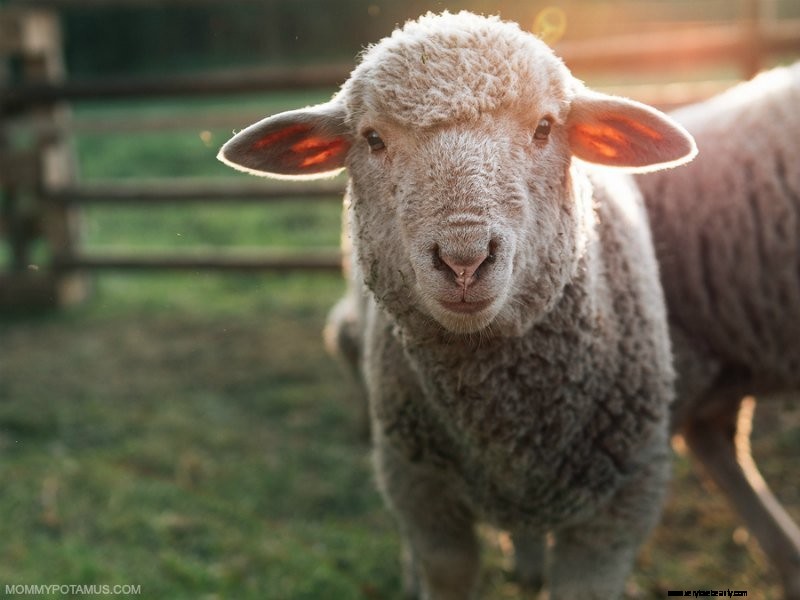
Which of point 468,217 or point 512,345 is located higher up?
point 468,217

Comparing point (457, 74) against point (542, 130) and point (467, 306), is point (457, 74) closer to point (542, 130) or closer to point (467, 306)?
point (542, 130)

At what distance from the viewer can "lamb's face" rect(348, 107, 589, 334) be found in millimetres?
1869

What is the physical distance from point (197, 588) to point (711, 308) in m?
1.92

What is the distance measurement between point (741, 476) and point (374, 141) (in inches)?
77.6

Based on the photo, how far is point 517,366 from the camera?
223cm

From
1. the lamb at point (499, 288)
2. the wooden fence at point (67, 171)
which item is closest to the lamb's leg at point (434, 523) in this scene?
the lamb at point (499, 288)

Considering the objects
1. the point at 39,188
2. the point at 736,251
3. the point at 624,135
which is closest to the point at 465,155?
the point at 624,135

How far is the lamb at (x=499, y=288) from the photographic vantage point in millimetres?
1956

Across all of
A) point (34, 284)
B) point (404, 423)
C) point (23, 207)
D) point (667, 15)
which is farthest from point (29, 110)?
point (667, 15)

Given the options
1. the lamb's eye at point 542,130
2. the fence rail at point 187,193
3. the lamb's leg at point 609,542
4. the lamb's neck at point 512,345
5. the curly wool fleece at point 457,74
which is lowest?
the lamb's leg at point 609,542

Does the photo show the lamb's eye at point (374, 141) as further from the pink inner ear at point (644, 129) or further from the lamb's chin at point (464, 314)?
the pink inner ear at point (644, 129)

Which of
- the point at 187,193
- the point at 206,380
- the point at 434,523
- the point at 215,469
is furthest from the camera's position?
the point at 187,193

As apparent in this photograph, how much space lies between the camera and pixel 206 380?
5.00 metres

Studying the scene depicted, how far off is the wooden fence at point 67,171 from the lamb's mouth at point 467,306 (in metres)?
3.47
